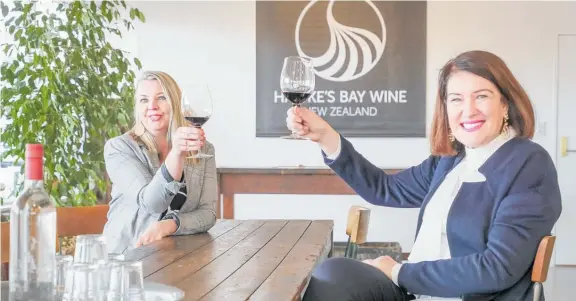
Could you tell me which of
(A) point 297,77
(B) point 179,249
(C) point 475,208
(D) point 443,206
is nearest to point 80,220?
(B) point 179,249

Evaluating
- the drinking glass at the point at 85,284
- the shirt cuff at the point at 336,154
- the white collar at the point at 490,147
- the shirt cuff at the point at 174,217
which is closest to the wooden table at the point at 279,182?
the shirt cuff at the point at 174,217

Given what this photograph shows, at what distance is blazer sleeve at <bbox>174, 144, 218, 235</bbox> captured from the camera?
2.34m

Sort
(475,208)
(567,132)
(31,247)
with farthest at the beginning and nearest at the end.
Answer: (567,132) < (475,208) < (31,247)

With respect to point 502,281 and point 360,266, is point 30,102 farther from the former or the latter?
point 502,281

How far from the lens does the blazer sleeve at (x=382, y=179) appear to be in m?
2.21

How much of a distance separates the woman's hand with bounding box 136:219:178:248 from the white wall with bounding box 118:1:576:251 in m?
3.79

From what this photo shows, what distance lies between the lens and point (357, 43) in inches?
240

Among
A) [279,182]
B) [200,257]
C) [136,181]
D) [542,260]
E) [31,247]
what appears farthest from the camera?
[279,182]

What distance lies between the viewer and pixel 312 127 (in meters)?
2.12

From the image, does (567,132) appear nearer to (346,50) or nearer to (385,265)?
(346,50)

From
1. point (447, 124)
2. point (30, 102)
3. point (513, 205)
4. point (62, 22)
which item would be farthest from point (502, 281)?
point (62, 22)

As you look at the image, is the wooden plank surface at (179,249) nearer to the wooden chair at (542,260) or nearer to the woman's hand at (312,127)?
the woman's hand at (312,127)

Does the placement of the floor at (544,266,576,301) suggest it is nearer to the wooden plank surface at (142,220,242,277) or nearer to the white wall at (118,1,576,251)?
A: the white wall at (118,1,576,251)

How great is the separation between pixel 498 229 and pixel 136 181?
1.26m
